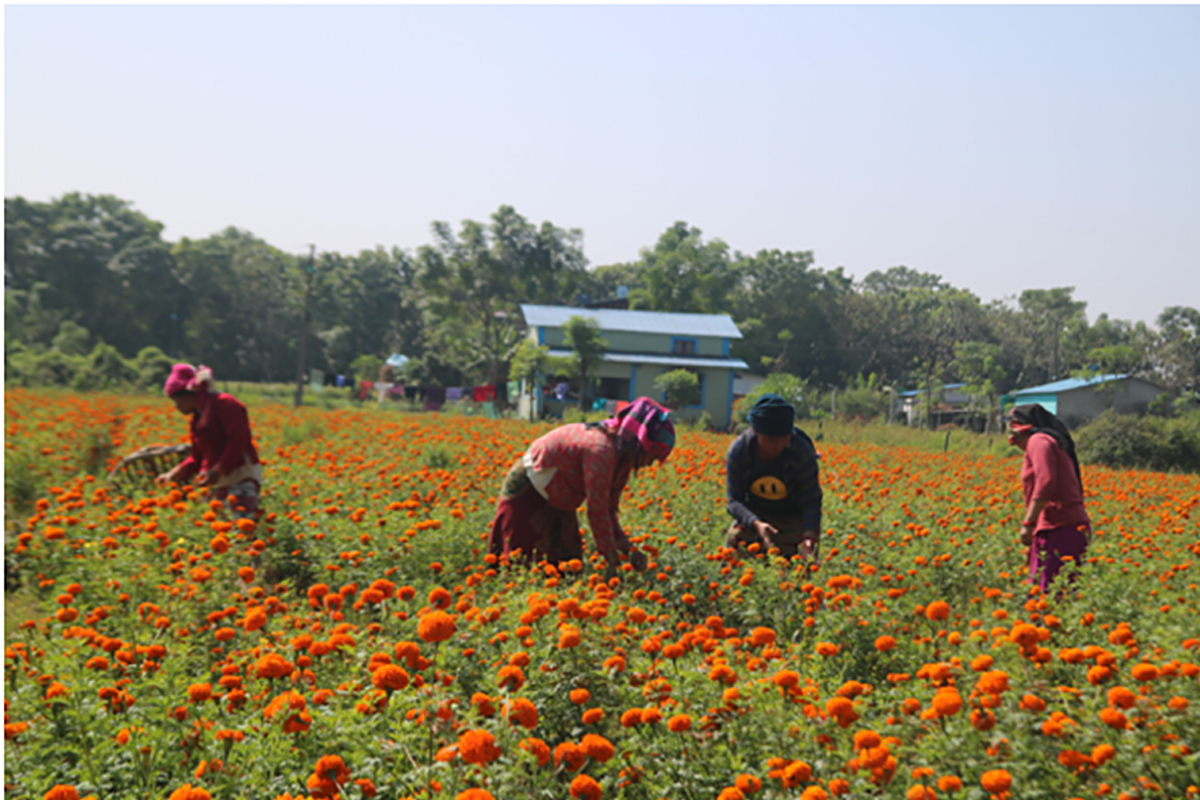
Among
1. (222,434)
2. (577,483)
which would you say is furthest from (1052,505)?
(222,434)

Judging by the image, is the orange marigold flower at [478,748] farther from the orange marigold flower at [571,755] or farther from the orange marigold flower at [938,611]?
the orange marigold flower at [938,611]

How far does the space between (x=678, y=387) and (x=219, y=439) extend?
82.6 feet

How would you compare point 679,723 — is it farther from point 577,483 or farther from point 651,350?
point 651,350

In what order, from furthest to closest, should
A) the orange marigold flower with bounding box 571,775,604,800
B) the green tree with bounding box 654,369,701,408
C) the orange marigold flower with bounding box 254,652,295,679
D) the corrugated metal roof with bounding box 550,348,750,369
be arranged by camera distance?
the corrugated metal roof with bounding box 550,348,750,369 < the green tree with bounding box 654,369,701,408 < the orange marigold flower with bounding box 254,652,295,679 < the orange marigold flower with bounding box 571,775,604,800

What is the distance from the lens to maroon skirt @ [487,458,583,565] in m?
3.80

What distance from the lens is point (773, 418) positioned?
3752 millimetres

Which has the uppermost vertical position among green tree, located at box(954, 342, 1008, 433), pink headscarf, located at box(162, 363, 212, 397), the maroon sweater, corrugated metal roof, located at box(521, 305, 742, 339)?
corrugated metal roof, located at box(521, 305, 742, 339)

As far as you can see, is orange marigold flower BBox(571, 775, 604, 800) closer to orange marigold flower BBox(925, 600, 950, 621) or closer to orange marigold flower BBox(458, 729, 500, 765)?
orange marigold flower BBox(458, 729, 500, 765)

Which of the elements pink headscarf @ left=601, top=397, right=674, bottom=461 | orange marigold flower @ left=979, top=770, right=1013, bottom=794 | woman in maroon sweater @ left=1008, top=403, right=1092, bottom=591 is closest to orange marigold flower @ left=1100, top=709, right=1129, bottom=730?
orange marigold flower @ left=979, top=770, right=1013, bottom=794

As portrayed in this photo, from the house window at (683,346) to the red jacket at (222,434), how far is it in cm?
3056

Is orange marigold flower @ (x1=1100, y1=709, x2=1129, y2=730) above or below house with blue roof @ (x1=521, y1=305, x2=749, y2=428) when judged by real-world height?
below

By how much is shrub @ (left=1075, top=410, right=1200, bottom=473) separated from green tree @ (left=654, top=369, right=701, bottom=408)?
594 inches

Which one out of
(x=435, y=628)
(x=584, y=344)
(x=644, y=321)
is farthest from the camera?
(x=644, y=321)

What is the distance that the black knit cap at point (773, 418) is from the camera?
3.76 meters
